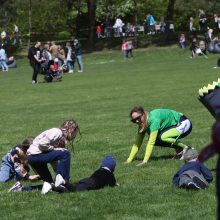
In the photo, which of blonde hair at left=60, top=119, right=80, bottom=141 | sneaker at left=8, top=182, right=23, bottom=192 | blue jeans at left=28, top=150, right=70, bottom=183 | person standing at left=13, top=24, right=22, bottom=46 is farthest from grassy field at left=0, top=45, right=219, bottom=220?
person standing at left=13, top=24, right=22, bottom=46

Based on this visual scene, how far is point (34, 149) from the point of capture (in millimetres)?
8898

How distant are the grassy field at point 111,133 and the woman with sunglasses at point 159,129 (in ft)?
0.97

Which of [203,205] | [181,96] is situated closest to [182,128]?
[203,205]

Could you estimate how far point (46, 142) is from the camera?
28.9 ft

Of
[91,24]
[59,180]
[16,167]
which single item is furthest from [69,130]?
[91,24]

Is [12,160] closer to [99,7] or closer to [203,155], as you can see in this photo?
[203,155]

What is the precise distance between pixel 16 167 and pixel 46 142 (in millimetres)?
1538

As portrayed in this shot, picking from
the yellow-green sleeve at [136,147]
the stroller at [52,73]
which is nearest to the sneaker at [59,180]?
the yellow-green sleeve at [136,147]

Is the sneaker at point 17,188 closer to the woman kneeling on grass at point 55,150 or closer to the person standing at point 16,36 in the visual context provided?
the woman kneeling on grass at point 55,150

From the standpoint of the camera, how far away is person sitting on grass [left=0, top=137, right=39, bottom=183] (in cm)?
1012

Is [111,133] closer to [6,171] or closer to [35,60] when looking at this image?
[6,171]

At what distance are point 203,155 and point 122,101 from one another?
730 inches

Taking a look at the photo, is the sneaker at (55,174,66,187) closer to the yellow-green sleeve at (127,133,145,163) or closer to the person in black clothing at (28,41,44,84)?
the yellow-green sleeve at (127,133,145,163)

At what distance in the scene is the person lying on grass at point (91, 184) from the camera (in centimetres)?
877
